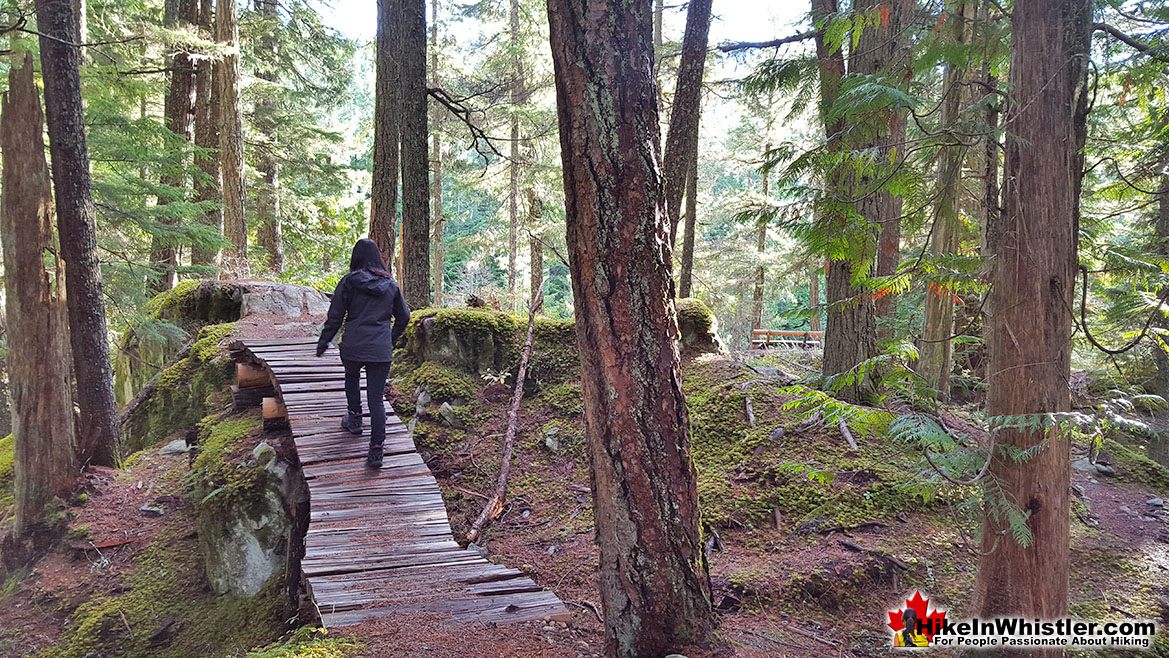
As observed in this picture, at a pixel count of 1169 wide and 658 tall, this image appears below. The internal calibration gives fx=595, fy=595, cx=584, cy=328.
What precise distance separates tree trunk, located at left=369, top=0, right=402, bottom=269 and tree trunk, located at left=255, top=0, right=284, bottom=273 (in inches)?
341

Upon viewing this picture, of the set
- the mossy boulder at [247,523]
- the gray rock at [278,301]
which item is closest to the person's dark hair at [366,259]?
the mossy boulder at [247,523]

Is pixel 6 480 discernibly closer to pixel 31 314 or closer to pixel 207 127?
pixel 31 314

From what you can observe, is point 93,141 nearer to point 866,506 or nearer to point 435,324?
point 435,324

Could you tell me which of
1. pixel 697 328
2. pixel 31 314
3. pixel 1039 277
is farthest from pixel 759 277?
pixel 31 314

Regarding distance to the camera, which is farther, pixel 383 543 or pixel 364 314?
pixel 364 314

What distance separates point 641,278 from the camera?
2814mm

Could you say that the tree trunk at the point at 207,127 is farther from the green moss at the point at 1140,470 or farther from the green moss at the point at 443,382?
the green moss at the point at 1140,470

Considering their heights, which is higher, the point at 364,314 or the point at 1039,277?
the point at 1039,277

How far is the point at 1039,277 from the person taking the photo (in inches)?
115

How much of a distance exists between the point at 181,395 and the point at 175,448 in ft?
3.45

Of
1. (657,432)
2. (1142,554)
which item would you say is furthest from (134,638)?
(1142,554)

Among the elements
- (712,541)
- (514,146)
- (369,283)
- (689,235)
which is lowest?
(712,541)

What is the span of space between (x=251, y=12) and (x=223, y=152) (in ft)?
16.2

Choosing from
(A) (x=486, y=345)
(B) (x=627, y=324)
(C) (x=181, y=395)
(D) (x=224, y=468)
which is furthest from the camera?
(C) (x=181, y=395)
